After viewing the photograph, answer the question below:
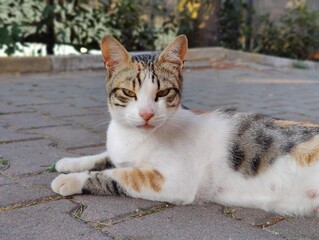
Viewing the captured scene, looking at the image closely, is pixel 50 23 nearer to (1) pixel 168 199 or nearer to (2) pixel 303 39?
(2) pixel 303 39

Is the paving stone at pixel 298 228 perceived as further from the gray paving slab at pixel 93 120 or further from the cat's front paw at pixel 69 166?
the gray paving slab at pixel 93 120

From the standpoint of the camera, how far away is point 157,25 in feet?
33.3

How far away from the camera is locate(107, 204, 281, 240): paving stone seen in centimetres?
206

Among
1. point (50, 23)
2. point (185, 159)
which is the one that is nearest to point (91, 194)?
point (185, 159)

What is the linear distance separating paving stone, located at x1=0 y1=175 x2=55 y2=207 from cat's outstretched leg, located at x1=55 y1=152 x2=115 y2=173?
0.14 m

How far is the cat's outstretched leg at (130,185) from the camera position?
241 cm

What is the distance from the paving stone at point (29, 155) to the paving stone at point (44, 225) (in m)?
0.62

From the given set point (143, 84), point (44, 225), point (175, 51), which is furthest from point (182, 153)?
point (44, 225)

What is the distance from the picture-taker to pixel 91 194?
2.49 m

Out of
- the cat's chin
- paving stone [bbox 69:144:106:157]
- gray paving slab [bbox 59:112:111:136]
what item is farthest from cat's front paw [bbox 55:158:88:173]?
gray paving slab [bbox 59:112:111:136]

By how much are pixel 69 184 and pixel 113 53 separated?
0.77 meters

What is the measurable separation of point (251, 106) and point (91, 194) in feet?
10.9

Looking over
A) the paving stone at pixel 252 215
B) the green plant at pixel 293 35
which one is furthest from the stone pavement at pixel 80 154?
the green plant at pixel 293 35

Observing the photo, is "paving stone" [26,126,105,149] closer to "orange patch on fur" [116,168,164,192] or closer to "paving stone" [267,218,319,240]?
"orange patch on fur" [116,168,164,192]
